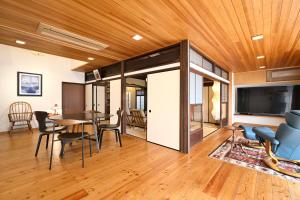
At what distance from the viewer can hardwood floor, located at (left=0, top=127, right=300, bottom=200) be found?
1813 millimetres

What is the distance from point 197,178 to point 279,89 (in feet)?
20.8

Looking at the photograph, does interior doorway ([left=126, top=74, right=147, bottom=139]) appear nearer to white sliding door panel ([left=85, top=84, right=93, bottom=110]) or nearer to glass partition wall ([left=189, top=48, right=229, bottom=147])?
white sliding door panel ([left=85, top=84, right=93, bottom=110])

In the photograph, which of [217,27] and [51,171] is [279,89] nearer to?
[217,27]

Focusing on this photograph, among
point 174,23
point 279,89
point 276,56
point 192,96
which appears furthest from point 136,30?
point 279,89

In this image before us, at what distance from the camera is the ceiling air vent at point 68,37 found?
8.98 ft

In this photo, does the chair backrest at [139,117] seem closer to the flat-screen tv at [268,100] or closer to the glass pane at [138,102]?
the glass pane at [138,102]

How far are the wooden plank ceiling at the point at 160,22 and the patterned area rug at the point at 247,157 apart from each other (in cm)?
249

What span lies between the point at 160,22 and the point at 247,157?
3.13m

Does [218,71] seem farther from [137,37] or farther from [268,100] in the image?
[137,37]

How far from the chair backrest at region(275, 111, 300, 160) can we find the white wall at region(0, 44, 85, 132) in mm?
6289

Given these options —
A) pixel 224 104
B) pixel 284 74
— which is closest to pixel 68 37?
pixel 224 104

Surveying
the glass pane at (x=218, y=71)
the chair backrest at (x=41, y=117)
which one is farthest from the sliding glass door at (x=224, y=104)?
the chair backrest at (x=41, y=117)

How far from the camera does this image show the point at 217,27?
264 cm

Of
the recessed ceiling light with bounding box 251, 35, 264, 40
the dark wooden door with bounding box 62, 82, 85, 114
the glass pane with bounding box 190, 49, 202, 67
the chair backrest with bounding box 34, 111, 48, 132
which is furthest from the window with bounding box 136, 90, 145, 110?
the recessed ceiling light with bounding box 251, 35, 264, 40
